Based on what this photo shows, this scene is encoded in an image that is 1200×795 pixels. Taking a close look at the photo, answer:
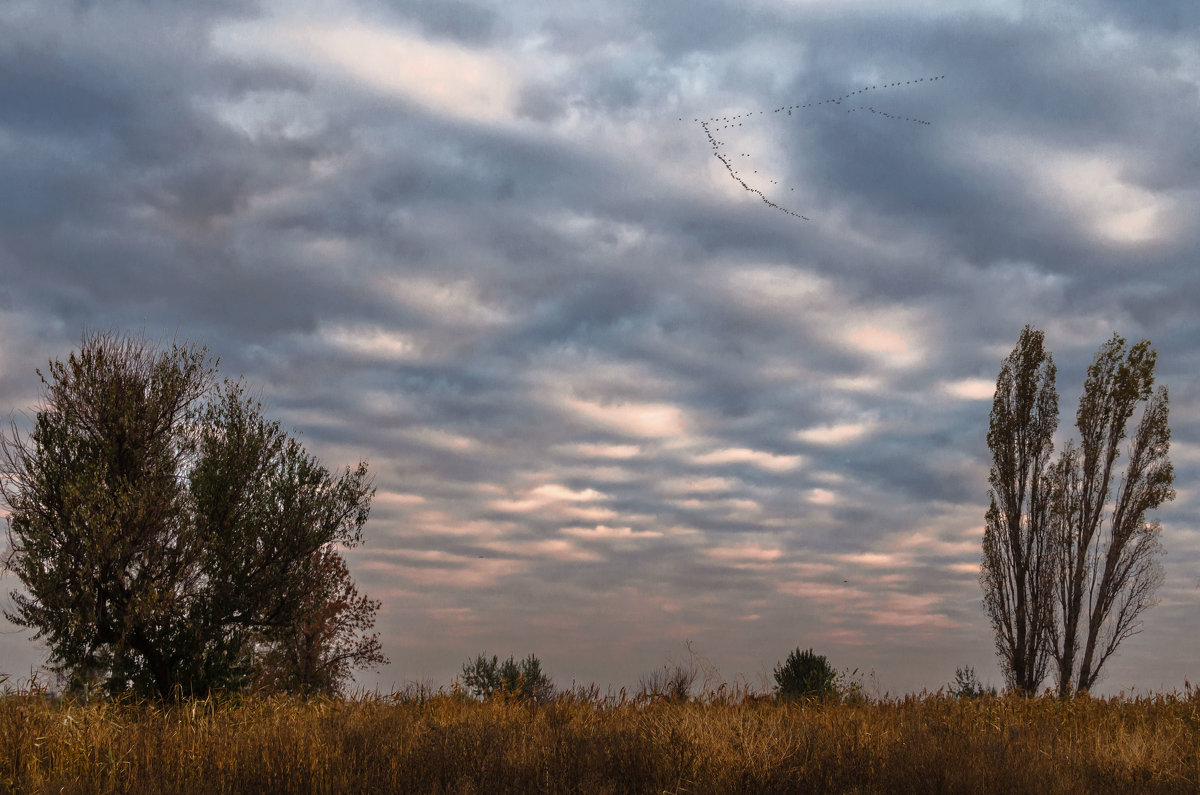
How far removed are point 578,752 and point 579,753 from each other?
41 mm

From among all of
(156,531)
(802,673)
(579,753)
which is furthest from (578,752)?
(156,531)

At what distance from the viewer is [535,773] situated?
33.2 ft

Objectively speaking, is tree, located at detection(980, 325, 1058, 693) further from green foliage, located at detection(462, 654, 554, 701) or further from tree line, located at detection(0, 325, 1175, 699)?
green foliage, located at detection(462, 654, 554, 701)

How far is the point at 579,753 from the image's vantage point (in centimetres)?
1073

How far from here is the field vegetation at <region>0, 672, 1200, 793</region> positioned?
9883 millimetres

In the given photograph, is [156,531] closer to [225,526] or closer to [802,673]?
[225,526]

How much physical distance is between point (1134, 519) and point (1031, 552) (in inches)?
133

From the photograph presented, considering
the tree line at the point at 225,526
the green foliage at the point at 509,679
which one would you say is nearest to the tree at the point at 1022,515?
the tree line at the point at 225,526

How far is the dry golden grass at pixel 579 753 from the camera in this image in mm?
9875

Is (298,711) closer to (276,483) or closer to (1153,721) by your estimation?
(1153,721)

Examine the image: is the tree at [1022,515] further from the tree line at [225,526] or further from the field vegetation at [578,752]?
the field vegetation at [578,752]

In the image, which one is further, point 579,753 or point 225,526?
point 225,526

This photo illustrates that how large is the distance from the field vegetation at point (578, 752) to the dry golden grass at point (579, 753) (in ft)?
0.08

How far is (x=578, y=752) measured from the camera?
10.8 meters
